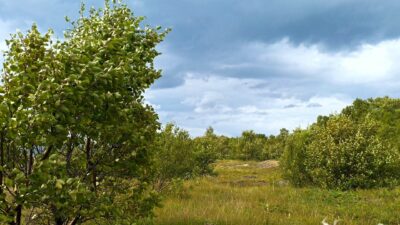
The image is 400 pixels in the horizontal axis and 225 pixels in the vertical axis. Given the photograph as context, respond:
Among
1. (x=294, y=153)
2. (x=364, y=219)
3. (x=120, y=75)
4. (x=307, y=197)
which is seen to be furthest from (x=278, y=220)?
(x=294, y=153)

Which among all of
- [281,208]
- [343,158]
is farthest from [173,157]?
[343,158]

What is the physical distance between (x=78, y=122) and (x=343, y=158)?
23349 millimetres

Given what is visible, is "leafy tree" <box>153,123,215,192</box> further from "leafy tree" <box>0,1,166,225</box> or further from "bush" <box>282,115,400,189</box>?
"leafy tree" <box>0,1,166,225</box>

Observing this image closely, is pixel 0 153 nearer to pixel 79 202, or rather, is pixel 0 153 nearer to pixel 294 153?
pixel 79 202

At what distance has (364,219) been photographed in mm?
16938

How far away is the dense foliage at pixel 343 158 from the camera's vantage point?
2731cm

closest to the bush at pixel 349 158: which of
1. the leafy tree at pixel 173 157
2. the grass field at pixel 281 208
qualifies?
the grass field at pixel 281 208

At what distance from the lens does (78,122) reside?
7469 millimetres

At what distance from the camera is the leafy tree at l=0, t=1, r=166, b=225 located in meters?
6.65

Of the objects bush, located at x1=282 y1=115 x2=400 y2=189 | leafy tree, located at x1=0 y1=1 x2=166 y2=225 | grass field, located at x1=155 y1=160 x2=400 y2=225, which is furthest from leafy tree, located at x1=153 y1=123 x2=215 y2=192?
leafy tree, located at x1=0 y1=1 x2=166 y2=225

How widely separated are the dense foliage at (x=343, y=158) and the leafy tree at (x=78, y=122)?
66.3ft

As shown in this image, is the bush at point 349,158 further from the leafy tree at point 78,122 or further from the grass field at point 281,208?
the leafy tree at point 78,122

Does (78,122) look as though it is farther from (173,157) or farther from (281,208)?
(173,157)

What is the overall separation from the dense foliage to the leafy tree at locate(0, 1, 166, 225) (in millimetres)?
20195
